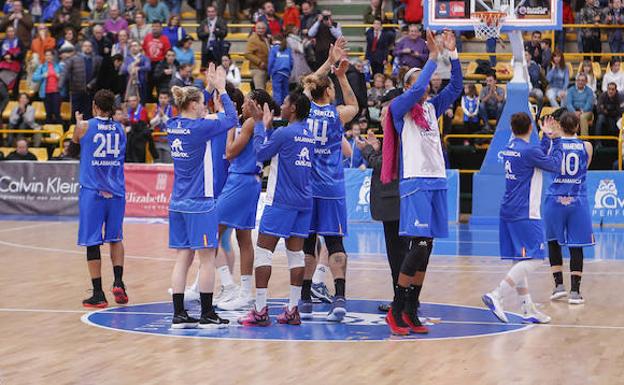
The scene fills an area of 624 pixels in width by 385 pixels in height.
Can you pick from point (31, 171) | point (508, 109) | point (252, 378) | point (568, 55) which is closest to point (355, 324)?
point (252, 378)

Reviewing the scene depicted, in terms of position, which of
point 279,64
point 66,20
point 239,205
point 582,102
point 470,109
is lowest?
point 239,205

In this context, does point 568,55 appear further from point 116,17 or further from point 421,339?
point 421,339

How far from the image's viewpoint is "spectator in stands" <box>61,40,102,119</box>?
26.2 metres

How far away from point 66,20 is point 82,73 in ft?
8.99

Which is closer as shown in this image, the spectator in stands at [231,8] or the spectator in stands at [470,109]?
the spectator in stands at [470,109]

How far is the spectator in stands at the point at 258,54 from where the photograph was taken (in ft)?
85.9

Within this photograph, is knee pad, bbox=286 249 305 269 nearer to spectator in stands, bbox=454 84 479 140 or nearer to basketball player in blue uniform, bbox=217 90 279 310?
basketball player in blue uniform, bbox=217 90 279 310

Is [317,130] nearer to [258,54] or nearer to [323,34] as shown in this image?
[323,34]

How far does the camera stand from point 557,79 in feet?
81.0

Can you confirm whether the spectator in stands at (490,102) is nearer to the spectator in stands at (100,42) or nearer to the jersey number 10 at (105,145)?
the spectator in stands at (100,42)

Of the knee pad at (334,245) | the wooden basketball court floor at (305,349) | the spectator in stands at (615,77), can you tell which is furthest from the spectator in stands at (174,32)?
the knee pad at (334,245)

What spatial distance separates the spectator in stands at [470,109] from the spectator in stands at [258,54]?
4592mm

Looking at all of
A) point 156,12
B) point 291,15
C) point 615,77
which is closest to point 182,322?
point 615,77

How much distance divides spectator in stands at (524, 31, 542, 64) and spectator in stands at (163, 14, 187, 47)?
783 cm
